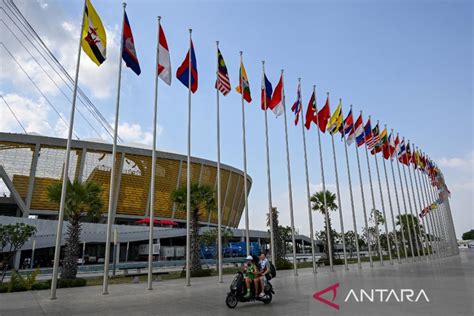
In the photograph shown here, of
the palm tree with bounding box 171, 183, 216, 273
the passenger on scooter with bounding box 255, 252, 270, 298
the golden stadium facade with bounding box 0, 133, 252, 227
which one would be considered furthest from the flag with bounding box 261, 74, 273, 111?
the golden stadium facade with bounding box 0, 133, 252, 227

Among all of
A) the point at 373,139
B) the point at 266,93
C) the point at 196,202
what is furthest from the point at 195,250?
the point at 373,139

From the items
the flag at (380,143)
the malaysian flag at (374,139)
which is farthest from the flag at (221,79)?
the flag at (380,143)

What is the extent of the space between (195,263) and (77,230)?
8365 millimetres

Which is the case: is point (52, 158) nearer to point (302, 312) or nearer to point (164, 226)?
point (164, 226)

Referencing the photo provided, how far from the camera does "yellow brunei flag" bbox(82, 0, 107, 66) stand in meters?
15.5

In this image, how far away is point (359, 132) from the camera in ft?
93.2

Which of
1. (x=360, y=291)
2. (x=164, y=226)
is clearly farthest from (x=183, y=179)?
(x=360, y=291)

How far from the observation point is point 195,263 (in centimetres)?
2489

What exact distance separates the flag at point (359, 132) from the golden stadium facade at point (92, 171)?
3814 centimetres

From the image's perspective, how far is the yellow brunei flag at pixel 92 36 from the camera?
50.8 ft

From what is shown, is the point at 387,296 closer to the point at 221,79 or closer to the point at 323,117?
the point at 221,79

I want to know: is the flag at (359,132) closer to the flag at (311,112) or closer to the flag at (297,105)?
the flag at (311,112)

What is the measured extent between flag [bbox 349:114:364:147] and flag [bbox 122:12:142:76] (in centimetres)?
1868

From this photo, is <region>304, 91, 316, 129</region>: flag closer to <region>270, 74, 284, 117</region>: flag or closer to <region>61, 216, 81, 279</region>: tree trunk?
<region>270, 74, 284, 117</region>: flag
